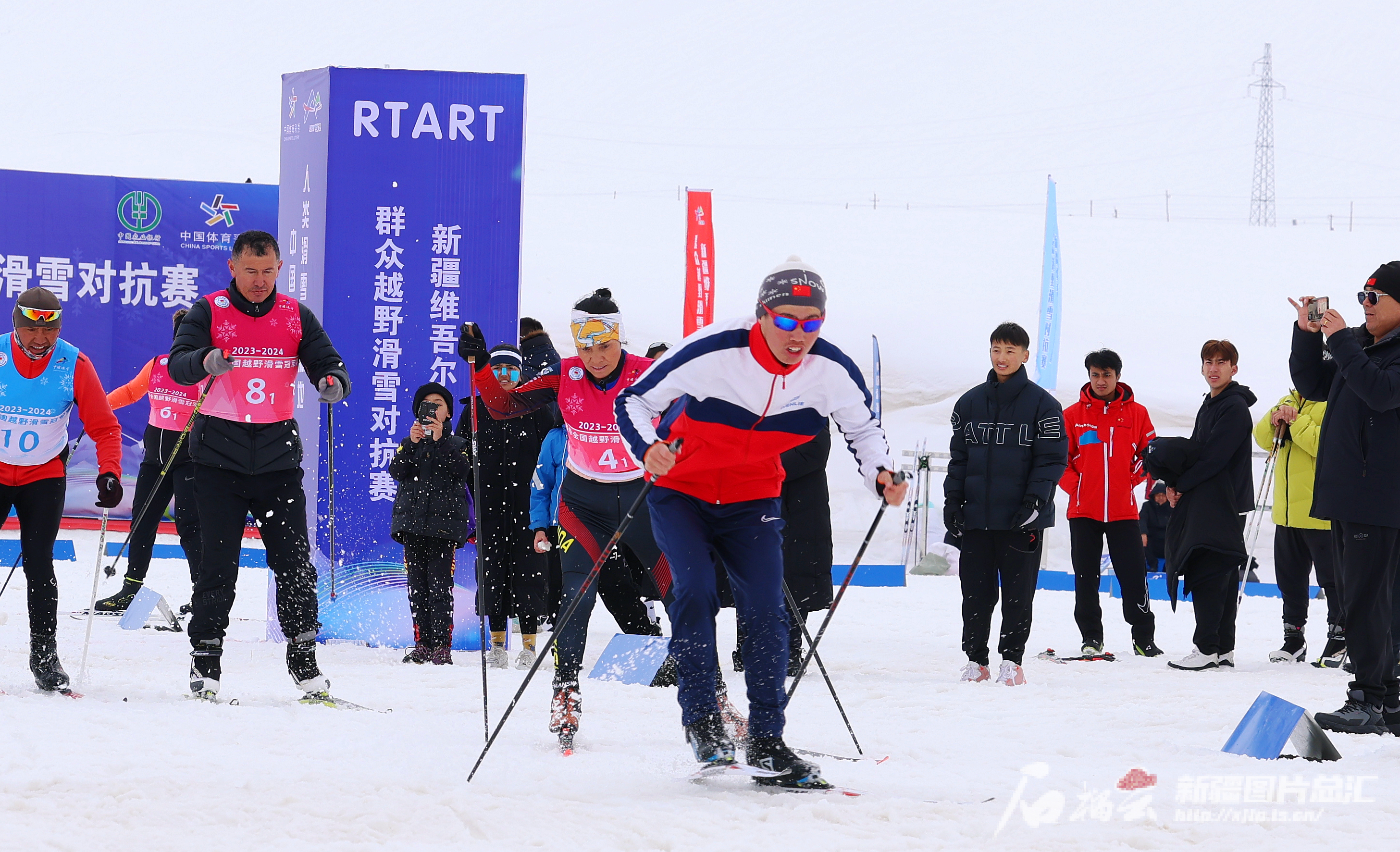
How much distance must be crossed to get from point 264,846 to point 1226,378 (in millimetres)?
5574

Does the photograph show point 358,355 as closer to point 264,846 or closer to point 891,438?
point 264,846

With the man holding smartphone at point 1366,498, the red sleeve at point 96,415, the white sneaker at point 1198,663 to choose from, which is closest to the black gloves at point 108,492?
the red sleeve at point 96,415

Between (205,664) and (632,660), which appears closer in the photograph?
(205,664)

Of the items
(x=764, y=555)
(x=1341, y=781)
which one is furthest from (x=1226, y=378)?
(x=764, y=555)

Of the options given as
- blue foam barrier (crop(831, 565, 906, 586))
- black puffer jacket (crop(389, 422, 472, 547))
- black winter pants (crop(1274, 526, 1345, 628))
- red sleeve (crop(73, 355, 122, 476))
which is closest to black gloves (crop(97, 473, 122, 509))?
red sleeve (crop(73, 355, 122, 476))

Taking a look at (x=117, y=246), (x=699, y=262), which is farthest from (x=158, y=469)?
(x=699, y=262)

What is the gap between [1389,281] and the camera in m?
4.45

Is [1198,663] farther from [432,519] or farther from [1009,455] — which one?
[432,519]

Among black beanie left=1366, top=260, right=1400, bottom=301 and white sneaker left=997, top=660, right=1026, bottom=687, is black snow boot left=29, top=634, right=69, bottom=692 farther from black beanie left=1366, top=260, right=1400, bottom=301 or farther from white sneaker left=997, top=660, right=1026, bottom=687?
black beanie left=1366, top=260, right=1400, bottom=301

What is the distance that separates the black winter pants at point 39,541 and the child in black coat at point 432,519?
161cm

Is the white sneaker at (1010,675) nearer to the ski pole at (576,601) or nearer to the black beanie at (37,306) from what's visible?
the ski pole at (576,601)

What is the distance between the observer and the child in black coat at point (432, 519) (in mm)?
6262

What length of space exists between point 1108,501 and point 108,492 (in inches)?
197

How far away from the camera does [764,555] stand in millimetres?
3773
